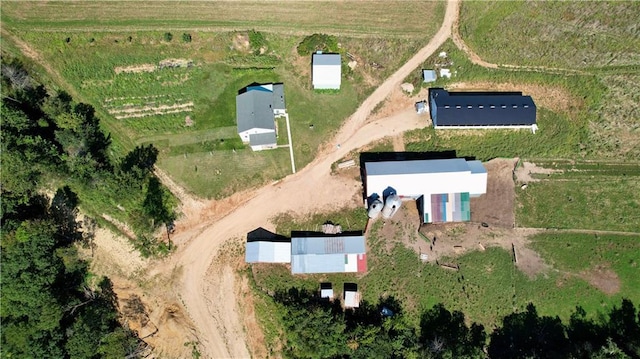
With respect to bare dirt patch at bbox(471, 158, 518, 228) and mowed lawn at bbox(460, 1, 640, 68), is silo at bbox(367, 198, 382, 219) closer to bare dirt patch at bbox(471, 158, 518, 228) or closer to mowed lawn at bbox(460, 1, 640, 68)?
bare dirt patch at bbox(471, 158, 518, 228)

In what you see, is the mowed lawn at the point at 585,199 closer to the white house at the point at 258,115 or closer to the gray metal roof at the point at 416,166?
the gray metal roof at the point at 416,166

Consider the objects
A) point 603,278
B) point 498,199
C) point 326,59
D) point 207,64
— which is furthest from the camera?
point 207,64

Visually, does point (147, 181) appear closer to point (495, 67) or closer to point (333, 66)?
point (333, 66)

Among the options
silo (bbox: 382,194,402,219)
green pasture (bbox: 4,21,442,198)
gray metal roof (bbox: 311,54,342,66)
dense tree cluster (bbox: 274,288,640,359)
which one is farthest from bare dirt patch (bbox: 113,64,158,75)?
silo (bbox: 382,194,402,219)

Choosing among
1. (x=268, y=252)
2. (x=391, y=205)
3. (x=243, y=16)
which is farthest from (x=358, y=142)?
(x=243, y=16)

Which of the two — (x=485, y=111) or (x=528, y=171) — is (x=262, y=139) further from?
(x=528, y=171)
